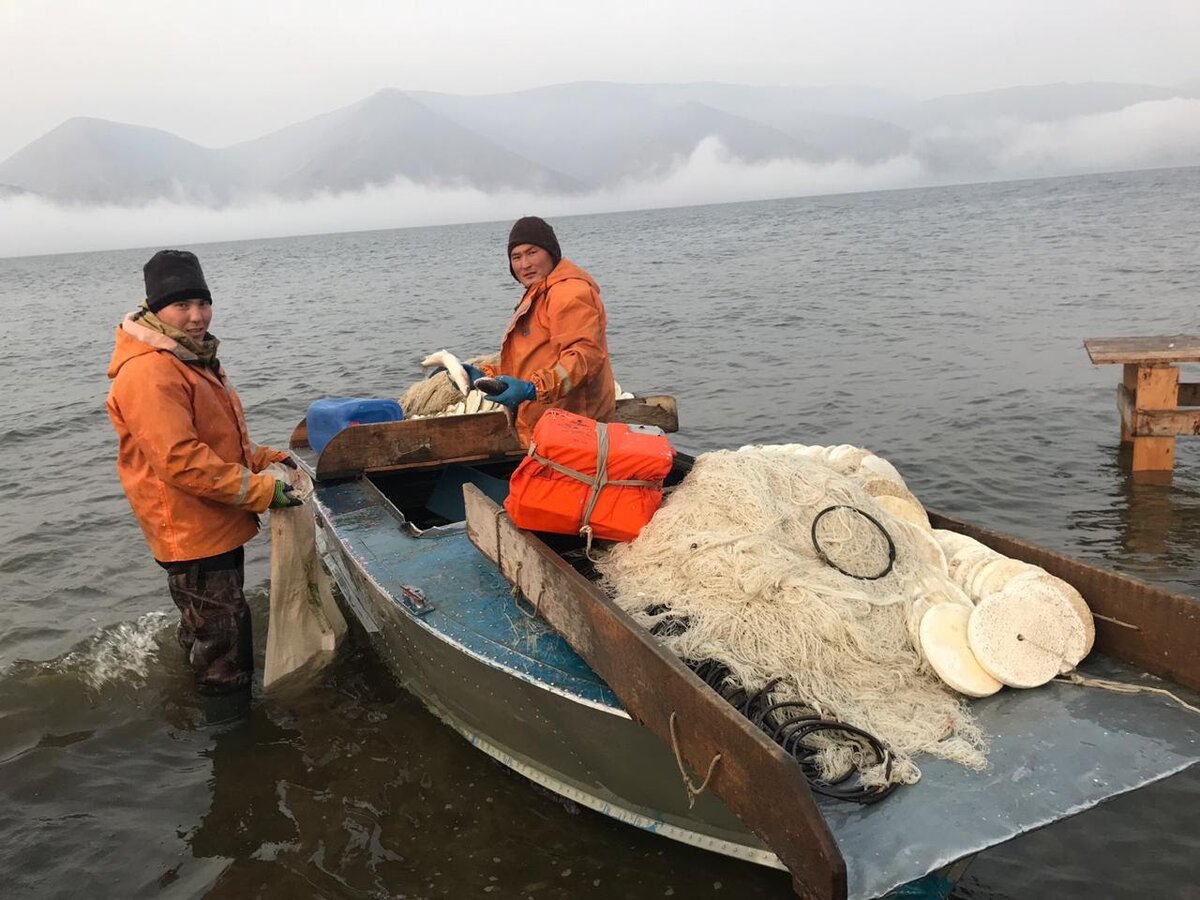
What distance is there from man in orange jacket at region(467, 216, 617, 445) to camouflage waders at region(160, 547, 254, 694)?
6.58 ft

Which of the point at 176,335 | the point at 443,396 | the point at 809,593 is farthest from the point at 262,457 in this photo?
the point at 809,593

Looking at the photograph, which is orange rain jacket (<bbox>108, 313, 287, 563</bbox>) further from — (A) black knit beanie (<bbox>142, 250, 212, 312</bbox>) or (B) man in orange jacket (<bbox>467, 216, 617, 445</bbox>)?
(B) man in orange jacket (<bbox>467, 216, 617, 445</bbox>)

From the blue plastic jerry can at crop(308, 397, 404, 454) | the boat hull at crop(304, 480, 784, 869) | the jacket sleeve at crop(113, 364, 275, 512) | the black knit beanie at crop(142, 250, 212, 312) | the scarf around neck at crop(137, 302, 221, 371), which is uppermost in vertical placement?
the black knit beanie at crop(142, 250, 212, 312)

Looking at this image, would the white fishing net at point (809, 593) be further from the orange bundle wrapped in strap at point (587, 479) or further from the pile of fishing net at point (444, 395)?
the pile of fishing net at point (444, 395)

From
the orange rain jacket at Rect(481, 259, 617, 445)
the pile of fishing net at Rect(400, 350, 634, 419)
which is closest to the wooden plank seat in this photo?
the pile of fishing net at Rect(400, 350, 634, 419)

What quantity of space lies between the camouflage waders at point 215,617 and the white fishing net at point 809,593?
2.35 m

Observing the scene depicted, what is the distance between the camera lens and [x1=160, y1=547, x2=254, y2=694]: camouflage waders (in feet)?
15.9

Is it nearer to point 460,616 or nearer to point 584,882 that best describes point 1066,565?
point 584,882

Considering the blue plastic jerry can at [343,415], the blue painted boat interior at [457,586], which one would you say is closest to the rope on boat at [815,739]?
the blue painted boat interior at [457,586]

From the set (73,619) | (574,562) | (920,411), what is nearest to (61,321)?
(73,619)

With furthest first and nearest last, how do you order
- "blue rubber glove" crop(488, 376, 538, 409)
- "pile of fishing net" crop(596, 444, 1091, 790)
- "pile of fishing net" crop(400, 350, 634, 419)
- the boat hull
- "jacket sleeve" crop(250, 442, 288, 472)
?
"pile of fishing net" crop(400, 350, 634, 419) < "jacket sleeve" crop(250, 442, 288, 472) < "blue rubber glove" crop(488, 376, 538, 409) < the boat hull < "pile of fishing net" crop(596, 444, 1091, 790)

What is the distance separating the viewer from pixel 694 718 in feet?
9.48

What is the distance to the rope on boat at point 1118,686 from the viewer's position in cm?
343

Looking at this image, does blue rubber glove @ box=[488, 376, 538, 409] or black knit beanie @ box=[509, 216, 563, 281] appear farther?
black knit beanie @ box=[509, 216, 563, 281]
